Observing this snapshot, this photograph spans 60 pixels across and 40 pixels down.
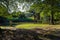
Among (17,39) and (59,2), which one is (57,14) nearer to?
(59,2)


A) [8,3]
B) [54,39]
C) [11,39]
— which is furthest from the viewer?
[8,3]

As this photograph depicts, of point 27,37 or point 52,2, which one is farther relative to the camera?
point 52,2

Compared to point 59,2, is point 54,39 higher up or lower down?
lower down

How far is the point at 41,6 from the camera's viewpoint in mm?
38125

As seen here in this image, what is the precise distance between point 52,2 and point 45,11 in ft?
8.16

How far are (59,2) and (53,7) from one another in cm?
200

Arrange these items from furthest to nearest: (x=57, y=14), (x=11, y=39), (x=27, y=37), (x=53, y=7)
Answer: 1. (x=57, y=14)
2. (x=53, y=7)
3. (x=27, y=37)
4. (x=11, y=39)

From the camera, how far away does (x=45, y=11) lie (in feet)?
124

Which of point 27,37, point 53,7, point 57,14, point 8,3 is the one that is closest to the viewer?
point 27,37

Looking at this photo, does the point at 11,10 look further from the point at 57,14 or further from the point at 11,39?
the point at 57,14

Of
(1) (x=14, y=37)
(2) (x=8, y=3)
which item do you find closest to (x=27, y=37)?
(1) (x=14, y=37)

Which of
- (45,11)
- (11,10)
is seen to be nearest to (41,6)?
(45,11)

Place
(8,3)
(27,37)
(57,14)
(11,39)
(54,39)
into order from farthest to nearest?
(57,14) < (8,3) < (54,39) < (27,37) < (11,39)

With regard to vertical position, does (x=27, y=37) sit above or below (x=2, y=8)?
below
